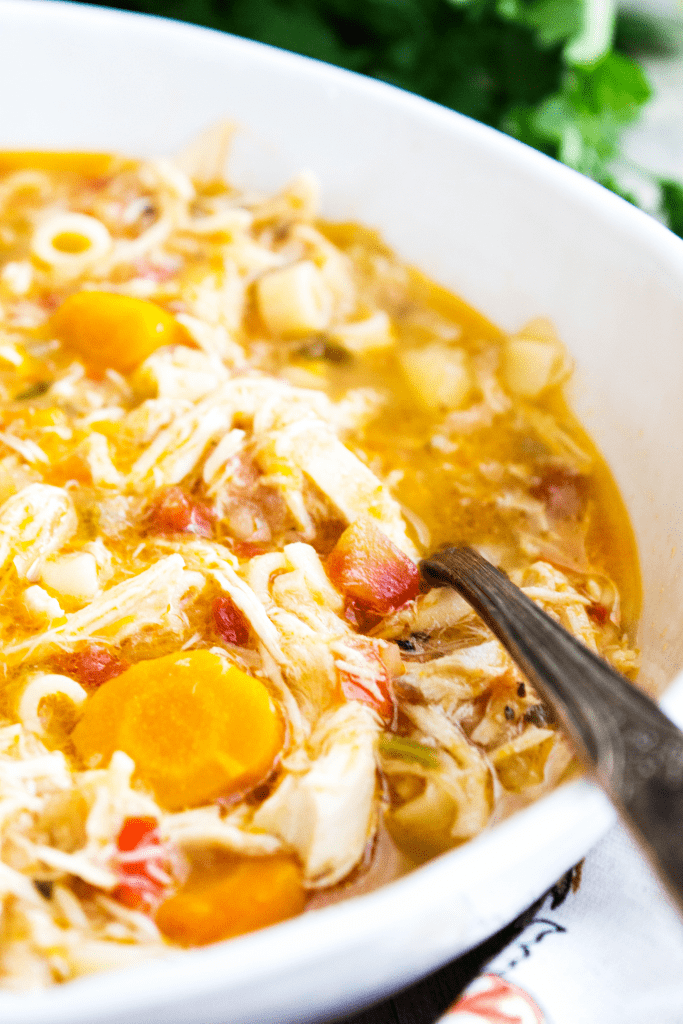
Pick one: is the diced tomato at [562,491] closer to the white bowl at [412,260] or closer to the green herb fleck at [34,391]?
the white bowl at [412,260]

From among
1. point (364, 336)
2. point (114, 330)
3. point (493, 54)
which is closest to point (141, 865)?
point (114, 330)

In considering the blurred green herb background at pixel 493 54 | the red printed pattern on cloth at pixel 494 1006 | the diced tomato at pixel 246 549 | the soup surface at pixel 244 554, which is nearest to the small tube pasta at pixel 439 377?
the soup surface at pixel 244 554

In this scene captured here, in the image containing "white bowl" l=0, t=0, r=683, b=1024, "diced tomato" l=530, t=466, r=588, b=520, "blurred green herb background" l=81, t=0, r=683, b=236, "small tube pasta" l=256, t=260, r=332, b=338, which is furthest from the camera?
"blurred green herb background" l=81, t=0, r=683, b=236

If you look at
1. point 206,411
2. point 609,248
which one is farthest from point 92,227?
point 609,248

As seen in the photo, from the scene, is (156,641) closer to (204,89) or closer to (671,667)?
(671,667)

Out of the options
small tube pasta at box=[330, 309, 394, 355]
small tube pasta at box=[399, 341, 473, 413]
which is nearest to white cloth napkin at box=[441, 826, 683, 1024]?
small tube pasta at box=[399, 341, 473, 413]

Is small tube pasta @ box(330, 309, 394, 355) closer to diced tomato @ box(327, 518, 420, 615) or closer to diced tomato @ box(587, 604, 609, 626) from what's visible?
diced tomato @ box(327, 518, 420, 615)
